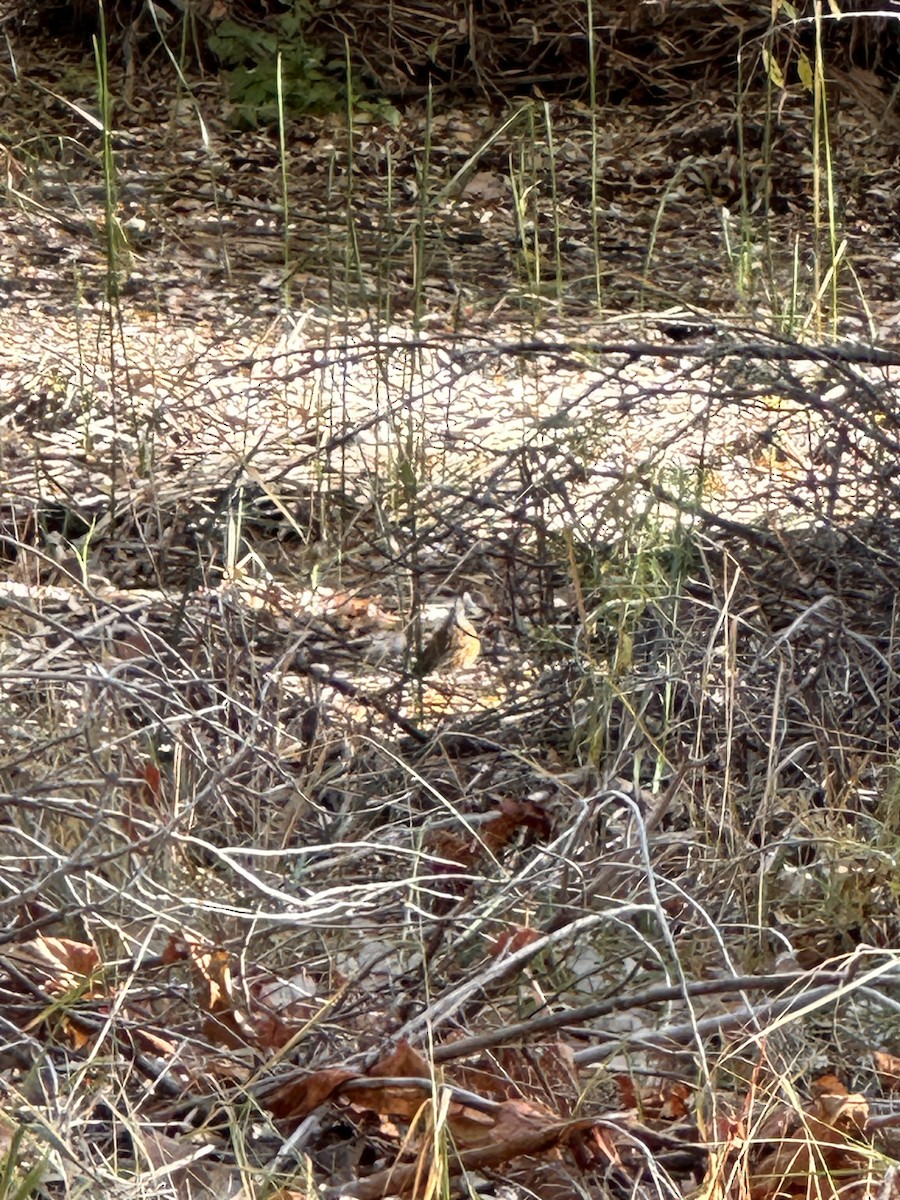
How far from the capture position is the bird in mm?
2943

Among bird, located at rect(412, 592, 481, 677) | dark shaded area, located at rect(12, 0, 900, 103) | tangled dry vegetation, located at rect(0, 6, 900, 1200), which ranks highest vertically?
dark shaded area, located at rect(12, 0, 900, 103)

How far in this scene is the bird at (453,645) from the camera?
9.66 feet

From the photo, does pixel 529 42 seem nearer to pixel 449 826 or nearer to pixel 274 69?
pixel 274 69

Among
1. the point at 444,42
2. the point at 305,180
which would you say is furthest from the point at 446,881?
the point at 444,42

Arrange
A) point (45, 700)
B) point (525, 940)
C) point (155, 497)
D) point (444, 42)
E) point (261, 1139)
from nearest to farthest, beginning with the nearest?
point (261, 1139), point (525, 940), point (45, 700), point (155, 497), point (444, 42)

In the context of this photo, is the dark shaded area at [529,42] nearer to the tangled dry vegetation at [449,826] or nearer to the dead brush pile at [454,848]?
the tangled dry vegetation at [449,826]

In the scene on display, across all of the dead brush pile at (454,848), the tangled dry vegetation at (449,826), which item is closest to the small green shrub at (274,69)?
the tangled dry vegetation at (449,826)

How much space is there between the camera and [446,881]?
7.43ft

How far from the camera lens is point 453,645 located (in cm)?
307

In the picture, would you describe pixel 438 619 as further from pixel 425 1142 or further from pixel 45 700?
pixel 425 1142

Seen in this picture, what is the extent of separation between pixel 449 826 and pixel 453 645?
675 mm

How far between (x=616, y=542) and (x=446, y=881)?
0.85 meters

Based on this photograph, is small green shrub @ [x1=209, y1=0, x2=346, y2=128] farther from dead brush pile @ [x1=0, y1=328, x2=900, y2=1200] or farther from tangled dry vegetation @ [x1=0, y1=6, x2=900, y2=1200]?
dead brush pile @ [x1=0, y1=328, x2=900, y2=1200]

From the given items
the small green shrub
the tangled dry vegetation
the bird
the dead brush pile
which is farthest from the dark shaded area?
the bird
